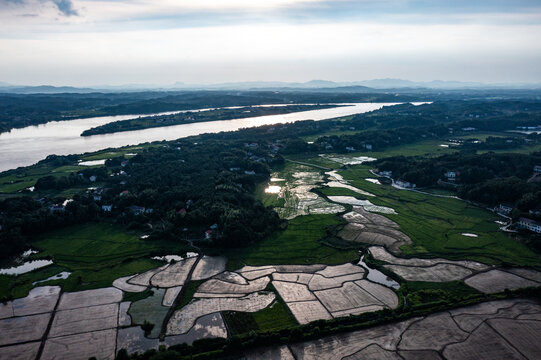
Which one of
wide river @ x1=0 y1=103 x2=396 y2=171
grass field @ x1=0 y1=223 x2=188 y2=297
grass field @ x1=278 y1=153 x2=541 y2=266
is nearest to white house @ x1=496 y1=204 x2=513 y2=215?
grass field @ x1=278 y1=153 x2=541 y2=266

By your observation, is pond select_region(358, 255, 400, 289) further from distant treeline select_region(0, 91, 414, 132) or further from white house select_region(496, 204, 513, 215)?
distant treeline select_region(0, 91, 414, 132)

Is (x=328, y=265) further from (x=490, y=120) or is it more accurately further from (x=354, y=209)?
(x=490, y=120)

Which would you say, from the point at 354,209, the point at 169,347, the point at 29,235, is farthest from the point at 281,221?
the point at 29,235

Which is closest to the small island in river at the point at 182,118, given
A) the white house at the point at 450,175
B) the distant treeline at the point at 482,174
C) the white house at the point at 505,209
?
the distant treeline at the point at 482,174

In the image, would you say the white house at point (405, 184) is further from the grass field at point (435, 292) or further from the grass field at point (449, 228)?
the grass field at point (435, 292)

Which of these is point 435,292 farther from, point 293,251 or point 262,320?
point 262,320

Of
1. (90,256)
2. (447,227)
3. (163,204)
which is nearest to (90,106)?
(163,204)
